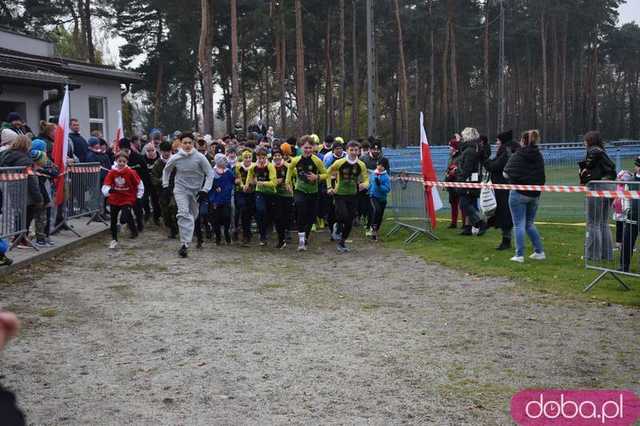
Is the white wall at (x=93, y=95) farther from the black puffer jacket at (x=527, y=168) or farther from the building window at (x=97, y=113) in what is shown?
the black puffer jacket at (x=527, y=168)

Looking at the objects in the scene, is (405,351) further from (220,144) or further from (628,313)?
(220,144)

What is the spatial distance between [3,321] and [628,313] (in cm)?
731

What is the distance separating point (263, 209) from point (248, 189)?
19.4 inches

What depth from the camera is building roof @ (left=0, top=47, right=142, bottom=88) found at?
18.4m

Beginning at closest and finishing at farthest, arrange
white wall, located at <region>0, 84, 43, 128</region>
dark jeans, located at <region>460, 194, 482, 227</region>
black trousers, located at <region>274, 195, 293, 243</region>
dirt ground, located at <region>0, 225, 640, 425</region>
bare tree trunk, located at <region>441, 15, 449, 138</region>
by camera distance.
A: dirt ground, located at <region>0, 225, 640, 425</region>, black trousers, located at <region>274, 195, 293, 243</region>, dark jeans, located at <region>460, 194, 482, 227</region>, white wall, located at <region>0, 84, 43, 128</region>, bare tree trunk, located at <region>441, 15, 449, 138</region>

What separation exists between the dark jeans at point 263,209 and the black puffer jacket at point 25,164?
13.9 ft

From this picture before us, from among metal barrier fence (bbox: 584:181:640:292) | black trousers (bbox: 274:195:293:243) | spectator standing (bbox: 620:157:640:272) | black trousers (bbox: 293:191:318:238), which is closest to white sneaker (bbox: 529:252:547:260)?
metal barrier fence (bbox: 584:181:640:292)

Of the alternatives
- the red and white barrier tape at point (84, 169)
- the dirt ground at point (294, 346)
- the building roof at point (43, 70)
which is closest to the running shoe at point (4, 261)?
the dirt ground at point (294, 346)

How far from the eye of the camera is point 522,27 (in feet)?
190

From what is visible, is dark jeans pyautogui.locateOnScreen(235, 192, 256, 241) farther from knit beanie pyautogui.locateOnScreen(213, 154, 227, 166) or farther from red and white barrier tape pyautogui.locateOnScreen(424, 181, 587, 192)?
red and white barrier tape pyautogui.locateOnScreen(424, 181, 587, 192)

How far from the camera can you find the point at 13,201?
35.1ft

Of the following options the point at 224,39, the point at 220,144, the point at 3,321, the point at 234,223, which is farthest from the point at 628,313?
the point at 224,39

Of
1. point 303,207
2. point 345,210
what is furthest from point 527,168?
point 303,207

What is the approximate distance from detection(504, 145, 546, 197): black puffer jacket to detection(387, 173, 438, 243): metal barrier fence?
308 cm
